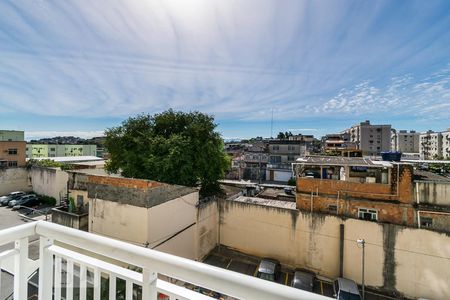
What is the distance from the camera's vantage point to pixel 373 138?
1880 inches

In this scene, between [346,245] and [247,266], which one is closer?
[346,245]

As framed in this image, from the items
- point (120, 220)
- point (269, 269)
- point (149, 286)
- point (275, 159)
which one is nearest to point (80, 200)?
point (120, 220)

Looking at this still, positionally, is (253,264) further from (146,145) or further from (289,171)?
(289,171)

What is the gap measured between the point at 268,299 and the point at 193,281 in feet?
1.07

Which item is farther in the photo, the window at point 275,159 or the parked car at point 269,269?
the window at point 275,159

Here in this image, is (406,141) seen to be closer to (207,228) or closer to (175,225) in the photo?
(207,228)

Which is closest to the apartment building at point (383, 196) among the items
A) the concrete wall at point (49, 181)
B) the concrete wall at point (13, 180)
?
the concrete wall at point (49, 181)

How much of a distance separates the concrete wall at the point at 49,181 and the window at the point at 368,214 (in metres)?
19.4

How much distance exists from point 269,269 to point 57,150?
1907 inches

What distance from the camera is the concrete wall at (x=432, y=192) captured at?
29.8 ft

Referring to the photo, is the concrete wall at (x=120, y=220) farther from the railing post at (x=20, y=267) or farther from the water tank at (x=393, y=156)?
the water tank at (x=393, y=156)

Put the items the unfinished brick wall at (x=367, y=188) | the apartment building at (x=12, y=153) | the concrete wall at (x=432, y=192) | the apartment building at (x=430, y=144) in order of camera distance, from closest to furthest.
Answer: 1. the concrete wall at (x=432, y=192)
2. the unfinished brick wall at (x=367, y=188)
3. the apartment building at (x=12, y=153)
4. the apartment building at (x=430, y=144)

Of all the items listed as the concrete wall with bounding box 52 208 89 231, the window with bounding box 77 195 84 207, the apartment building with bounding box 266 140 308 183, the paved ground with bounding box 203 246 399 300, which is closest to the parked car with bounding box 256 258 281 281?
the paved ground with bounding box 203 246 399 300

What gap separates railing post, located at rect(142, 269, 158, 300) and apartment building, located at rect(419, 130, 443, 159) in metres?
62.4
